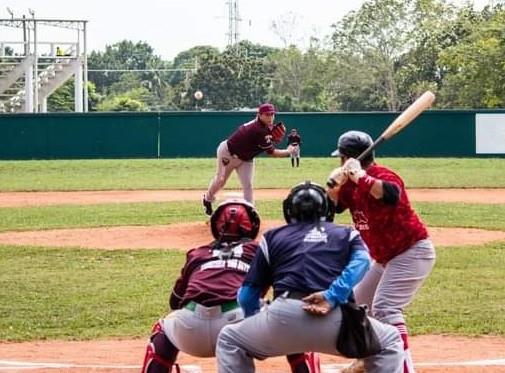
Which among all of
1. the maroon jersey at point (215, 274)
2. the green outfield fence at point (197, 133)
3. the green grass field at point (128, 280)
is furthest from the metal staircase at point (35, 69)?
the maroon jersey at point (215, 274)

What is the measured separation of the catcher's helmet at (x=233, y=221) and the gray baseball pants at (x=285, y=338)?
68 cm

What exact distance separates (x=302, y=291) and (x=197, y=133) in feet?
112

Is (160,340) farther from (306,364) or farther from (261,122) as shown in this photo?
(261,122)

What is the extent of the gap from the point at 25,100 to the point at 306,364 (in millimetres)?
40996

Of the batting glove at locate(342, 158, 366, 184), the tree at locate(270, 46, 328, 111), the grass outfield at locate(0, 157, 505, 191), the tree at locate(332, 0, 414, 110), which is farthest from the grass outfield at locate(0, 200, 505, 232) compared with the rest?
the tree at locate(270, 46, 328, 111)

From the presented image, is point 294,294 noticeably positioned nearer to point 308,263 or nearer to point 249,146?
point 308,263

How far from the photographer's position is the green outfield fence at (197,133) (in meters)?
39.1

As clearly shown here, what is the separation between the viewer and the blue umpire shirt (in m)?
5.76

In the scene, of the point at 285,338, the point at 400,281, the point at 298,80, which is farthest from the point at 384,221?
the point at 298,80

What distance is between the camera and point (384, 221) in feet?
24.8

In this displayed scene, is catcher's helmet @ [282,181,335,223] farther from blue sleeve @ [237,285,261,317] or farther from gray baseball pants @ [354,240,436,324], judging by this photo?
gray baseball pants @ [354,240,436,324]

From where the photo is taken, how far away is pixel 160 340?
6.74 metres

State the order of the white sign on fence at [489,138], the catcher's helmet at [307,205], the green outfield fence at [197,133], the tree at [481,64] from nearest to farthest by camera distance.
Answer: the catcher's helmet at [307,205], the green outfield fence at [197,133], the white sign on fence at [489,138], the tree at [481,64]

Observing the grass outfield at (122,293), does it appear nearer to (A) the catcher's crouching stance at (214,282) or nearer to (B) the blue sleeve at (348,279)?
(A) the catcher's crouching stance at (214,282)
